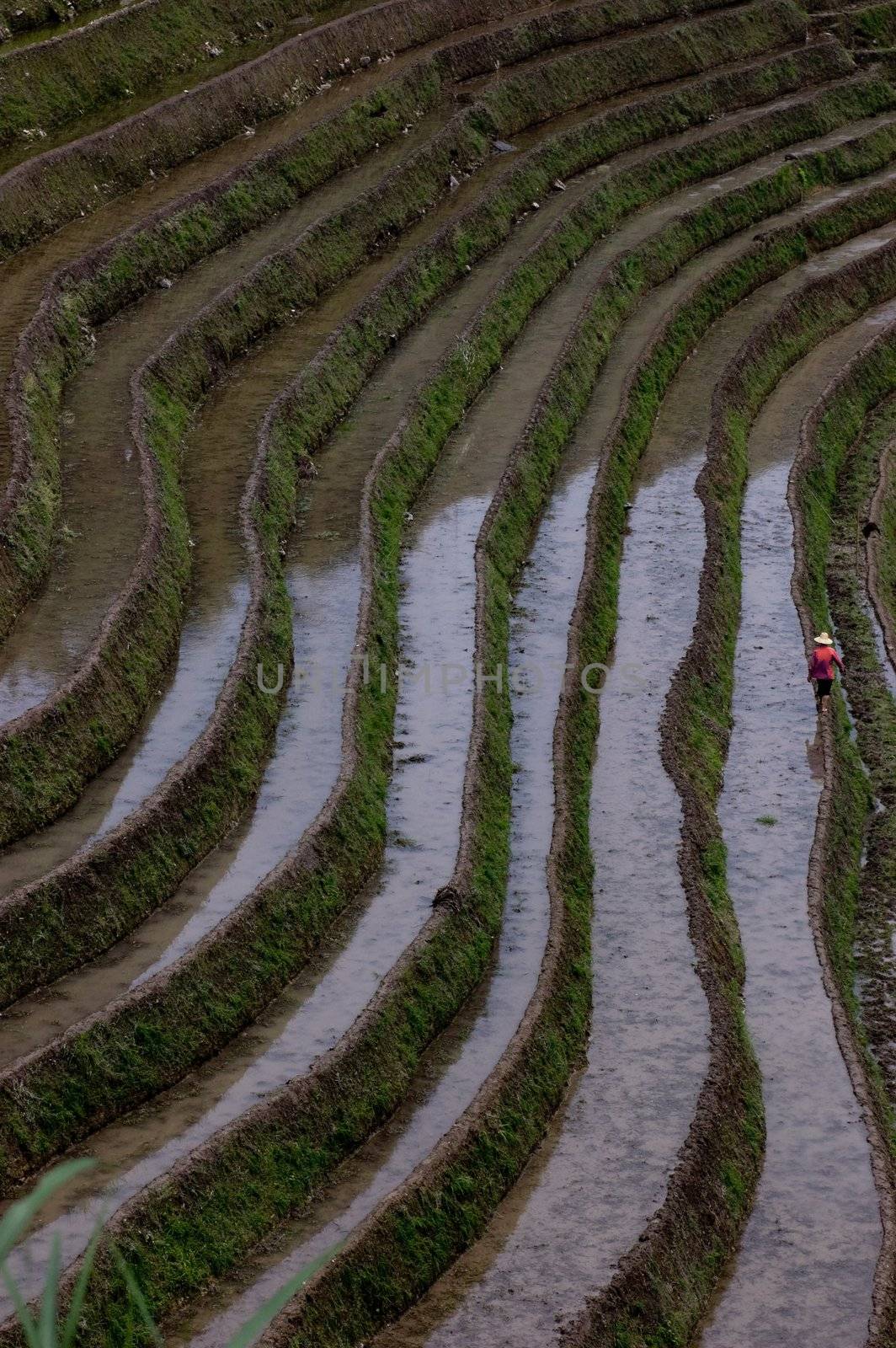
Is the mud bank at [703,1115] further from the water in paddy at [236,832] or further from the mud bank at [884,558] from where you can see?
the water in paddy at [236,832]

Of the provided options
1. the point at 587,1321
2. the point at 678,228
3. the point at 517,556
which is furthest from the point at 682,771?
the point at 678,228

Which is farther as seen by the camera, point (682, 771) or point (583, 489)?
point (583, 489)

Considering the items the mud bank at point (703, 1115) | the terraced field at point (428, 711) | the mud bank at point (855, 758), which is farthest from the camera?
the mud bank at point (855, 758)

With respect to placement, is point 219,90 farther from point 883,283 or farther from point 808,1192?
point 808,1192

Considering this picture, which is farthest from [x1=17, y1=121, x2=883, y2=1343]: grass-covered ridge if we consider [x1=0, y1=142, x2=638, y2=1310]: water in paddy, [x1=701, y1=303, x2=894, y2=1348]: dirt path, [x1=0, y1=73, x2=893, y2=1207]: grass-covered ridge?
[x1=701, y1=303, x2=894, y2=1348]: dirt path

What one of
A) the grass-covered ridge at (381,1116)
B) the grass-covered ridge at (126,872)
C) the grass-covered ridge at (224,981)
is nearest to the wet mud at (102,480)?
the grass-covered ridge at (126,872)

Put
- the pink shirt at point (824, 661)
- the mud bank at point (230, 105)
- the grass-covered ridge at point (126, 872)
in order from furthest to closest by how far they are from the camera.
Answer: the mud bank at point (230, 105) < the pink shirt at point (824, 661) < the grass-covered ridge at point (126, 872)
